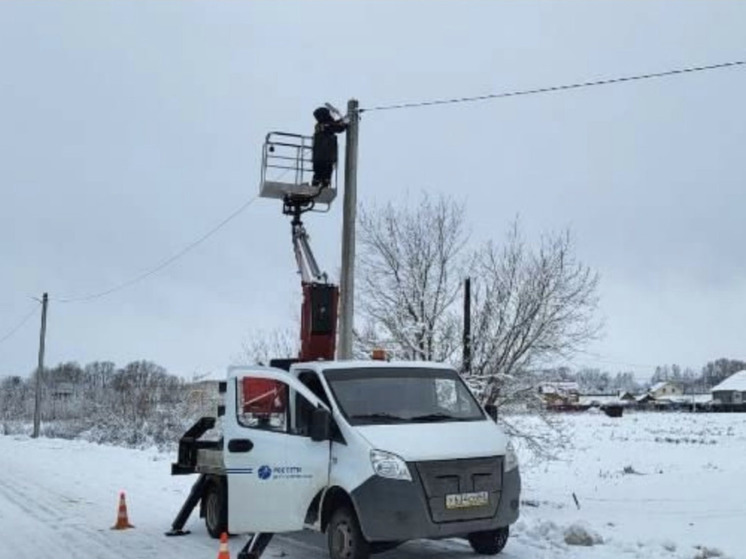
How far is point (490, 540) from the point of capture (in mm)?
10070

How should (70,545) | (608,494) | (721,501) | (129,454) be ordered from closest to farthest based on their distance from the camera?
(70,545)
(721,501)
(608,494)
(129,454)

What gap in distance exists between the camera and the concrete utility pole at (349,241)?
13930mm

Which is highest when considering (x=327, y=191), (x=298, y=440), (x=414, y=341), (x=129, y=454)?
(x=327, y=191)

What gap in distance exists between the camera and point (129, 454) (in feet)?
103

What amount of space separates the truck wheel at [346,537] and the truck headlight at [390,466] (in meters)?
0.62

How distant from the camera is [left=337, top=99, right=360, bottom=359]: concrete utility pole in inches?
548

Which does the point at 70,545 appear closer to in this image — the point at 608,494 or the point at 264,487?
the point at 264,487

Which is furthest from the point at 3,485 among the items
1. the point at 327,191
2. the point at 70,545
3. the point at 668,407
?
the point at 668,407

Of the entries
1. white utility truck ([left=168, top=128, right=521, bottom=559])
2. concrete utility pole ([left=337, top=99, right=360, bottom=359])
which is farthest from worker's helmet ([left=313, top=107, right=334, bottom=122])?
white utility truck ([left=168, top=128, right=521, bottom=559])

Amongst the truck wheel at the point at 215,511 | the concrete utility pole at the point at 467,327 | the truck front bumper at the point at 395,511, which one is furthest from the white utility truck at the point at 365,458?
the concrete utility pole at the point at 467,327

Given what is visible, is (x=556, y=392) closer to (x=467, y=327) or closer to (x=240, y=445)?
(x=467, y=327)

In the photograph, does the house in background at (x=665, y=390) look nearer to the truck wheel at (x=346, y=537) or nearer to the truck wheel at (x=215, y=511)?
the truck wheel at (x=215, y=511)

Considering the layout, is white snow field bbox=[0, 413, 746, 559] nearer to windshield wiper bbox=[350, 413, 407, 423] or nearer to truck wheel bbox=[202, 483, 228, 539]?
truck wheel bbox=[202, 483, 228, 539]

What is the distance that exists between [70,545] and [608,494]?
12245 mm
